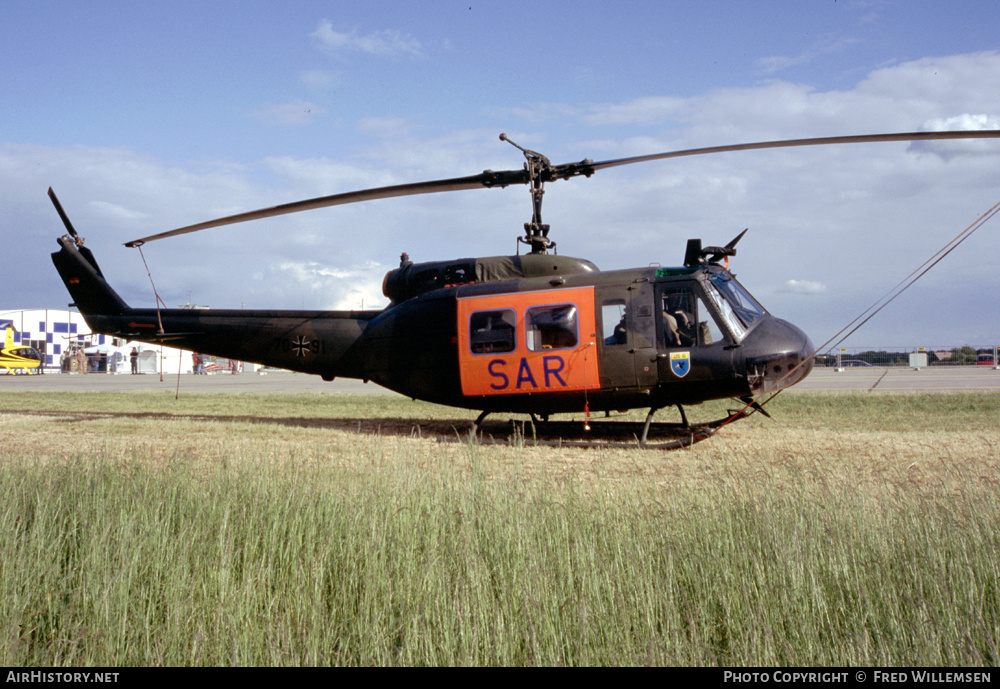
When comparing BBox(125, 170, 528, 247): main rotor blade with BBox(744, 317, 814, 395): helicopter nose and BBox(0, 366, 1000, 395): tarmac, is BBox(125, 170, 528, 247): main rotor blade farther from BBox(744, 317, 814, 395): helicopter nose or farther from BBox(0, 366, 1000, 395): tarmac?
BBox(0, 366, 1000, 395): tarmac

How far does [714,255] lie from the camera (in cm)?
1102

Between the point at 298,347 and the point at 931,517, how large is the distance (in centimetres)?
1078

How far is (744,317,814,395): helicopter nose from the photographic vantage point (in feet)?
31.9

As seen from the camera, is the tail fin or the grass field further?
the tail fin

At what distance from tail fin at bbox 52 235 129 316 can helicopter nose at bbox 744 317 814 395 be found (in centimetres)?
1218

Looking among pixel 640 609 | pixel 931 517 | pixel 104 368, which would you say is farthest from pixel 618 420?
pixel 104 368

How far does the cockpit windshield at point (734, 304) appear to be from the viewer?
10047mm

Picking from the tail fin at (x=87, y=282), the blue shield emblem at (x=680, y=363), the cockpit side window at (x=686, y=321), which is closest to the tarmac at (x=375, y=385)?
the tail fin at (x=87, y=282)

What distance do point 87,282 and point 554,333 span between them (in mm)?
10185

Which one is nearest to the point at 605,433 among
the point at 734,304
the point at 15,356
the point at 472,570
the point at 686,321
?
the point at 686,321

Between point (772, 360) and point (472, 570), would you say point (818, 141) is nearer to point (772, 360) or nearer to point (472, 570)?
point (772, 360)

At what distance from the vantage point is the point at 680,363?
1010 centimetres

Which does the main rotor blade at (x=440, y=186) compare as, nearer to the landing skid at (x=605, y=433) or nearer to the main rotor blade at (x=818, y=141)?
the main rotor blade at (x=818, y=141)

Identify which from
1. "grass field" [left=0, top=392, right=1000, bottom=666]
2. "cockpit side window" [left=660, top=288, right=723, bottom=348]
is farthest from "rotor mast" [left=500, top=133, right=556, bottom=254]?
"grass field" [left=0, top=392, right=1000, bottom=666]
